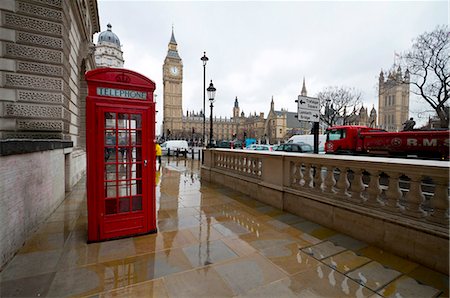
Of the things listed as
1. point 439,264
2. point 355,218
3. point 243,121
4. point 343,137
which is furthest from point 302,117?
point 243,121

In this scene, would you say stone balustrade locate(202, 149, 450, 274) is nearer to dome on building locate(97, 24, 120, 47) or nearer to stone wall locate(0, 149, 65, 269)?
stone wall locate(0, 149, 65, 269)

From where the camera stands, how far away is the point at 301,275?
290 cm

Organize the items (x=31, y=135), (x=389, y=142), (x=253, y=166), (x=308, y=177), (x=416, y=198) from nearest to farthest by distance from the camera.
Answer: (x=416, y=198) < (x=308, y=177) < (x=31, y=135) < (x=253, y=166) < (x=389, y=142)

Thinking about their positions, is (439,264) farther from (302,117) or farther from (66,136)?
(66,136)

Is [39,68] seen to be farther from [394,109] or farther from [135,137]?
[394,109]

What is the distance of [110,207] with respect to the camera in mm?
3979

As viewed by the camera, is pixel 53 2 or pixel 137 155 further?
pixel 53 2

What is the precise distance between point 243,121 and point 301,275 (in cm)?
13276

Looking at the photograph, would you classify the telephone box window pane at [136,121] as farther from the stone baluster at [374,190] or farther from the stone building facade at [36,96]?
the stone baluster at [374,190]

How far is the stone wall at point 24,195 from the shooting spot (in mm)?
3211

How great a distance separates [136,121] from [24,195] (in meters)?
2.25

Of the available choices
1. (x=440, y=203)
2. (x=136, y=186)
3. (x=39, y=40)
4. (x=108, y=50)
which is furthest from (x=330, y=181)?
(x=108, y=50)

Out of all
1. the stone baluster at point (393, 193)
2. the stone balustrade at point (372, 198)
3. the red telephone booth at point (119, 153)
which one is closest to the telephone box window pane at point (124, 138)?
the red telephone booth at point (119, 153)

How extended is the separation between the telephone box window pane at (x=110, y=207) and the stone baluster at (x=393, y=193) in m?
4.49
